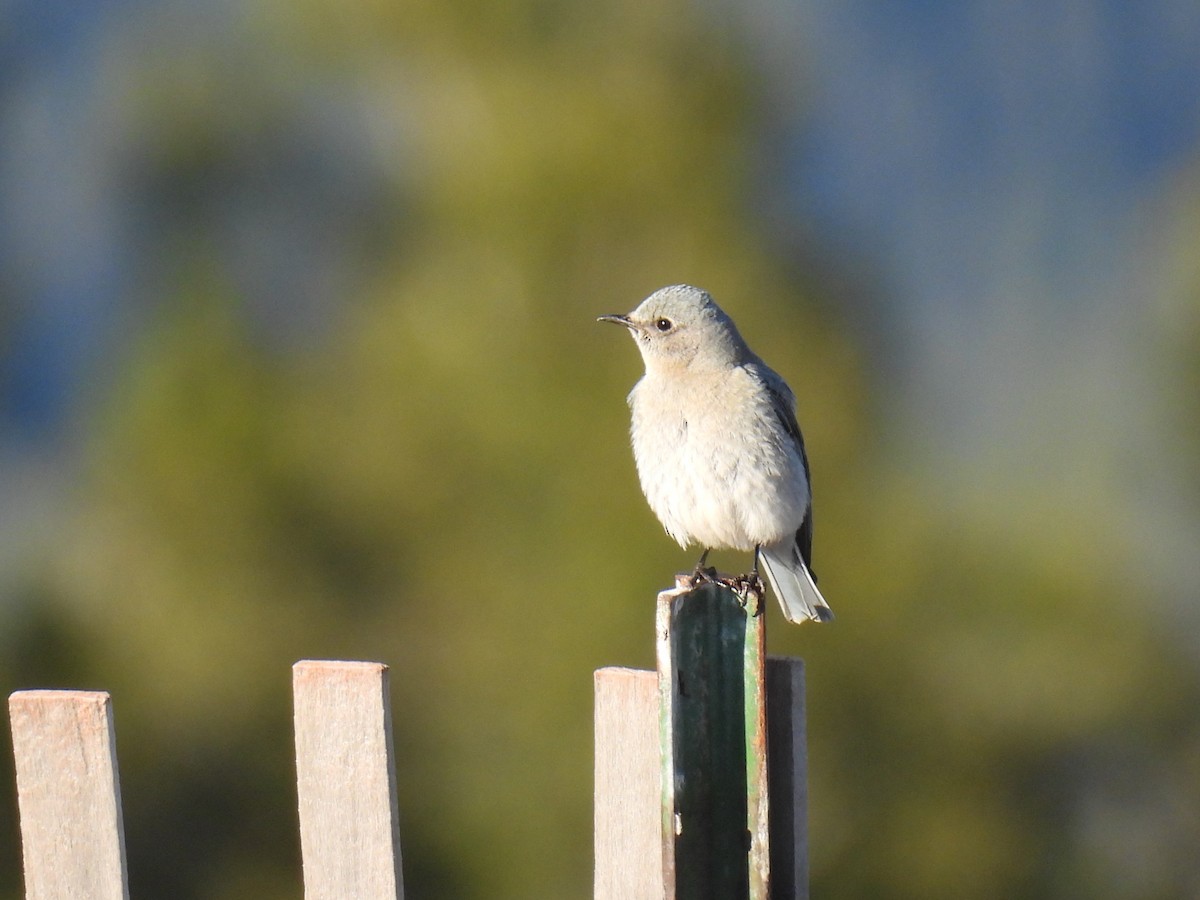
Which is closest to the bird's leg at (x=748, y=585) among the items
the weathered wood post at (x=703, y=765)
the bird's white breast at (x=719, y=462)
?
the bird's white breast at (x=719, y=462)

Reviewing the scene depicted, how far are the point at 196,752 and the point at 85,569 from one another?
40.9 inches

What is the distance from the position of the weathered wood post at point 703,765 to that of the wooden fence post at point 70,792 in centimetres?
75

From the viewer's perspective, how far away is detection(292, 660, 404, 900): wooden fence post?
2184mm

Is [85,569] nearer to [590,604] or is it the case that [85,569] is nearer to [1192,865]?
[590,604]

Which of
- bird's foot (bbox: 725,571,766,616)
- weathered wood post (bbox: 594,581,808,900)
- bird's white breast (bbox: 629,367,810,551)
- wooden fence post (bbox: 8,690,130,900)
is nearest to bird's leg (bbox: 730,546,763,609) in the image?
bird's foot (bbox: 725,571,766,616)

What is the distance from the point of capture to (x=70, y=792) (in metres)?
2.26

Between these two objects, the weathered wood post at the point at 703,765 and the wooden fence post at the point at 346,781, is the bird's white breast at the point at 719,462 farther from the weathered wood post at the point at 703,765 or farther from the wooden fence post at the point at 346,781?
the wooden fence post at the point at 346,781

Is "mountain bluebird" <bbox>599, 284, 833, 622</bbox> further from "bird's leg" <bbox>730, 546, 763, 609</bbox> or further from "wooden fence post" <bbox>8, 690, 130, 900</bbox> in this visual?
"wooden fence post" <bbox>8, 690, 130, 900</bbox>

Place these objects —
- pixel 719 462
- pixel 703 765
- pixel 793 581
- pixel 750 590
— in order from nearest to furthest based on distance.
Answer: pixel 703 765
pixel 750 590
pixel 719 462
pixel 793 581

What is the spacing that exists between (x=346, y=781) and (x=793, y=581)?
2.21 metres

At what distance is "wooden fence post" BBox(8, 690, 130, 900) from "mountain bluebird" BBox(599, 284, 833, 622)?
1.99m

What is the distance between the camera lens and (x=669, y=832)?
2.15 m

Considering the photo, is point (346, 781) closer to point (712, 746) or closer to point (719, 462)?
point (712, 746)

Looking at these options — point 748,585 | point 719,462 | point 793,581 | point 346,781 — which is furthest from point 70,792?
point 793,581
